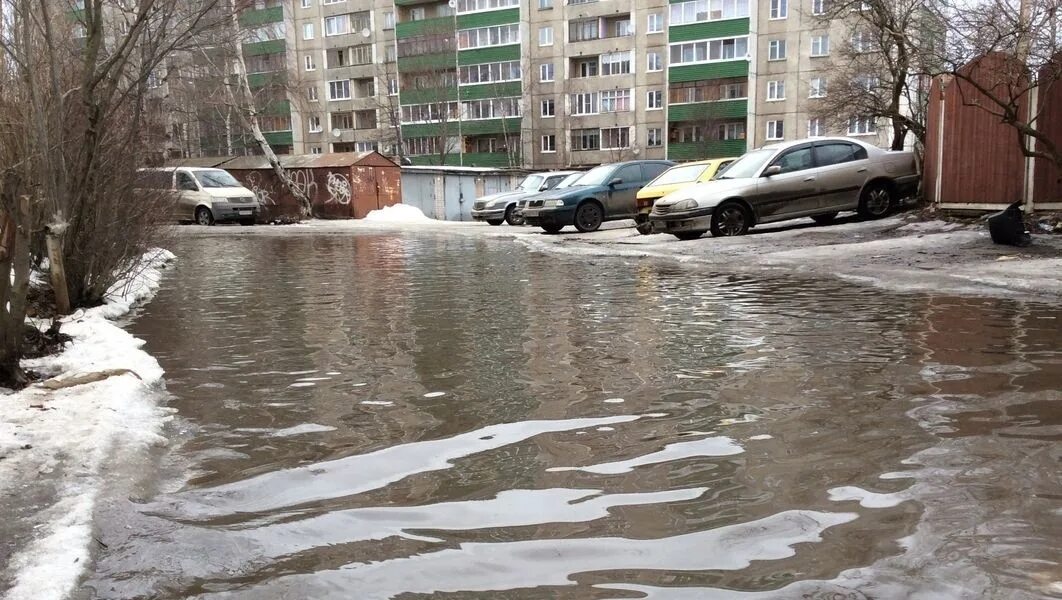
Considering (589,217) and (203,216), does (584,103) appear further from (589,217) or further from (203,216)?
(589,217)

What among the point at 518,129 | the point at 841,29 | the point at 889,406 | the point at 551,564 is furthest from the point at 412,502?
the point at 518,129

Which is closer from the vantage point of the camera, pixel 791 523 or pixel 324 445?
pixel 791 523

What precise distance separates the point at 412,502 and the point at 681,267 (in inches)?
321

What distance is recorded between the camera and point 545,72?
5666cm

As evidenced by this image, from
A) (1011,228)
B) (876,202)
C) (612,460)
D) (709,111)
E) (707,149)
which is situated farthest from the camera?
(707,149)

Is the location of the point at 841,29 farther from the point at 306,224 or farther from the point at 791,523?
the point at 791,523

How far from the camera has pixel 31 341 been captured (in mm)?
5301

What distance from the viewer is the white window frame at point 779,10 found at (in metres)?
48.8

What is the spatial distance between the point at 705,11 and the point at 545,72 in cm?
1203

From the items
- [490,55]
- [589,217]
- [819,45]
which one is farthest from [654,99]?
[589,217]

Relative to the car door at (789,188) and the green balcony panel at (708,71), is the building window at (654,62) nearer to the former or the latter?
the green balcony panel at (708,71)

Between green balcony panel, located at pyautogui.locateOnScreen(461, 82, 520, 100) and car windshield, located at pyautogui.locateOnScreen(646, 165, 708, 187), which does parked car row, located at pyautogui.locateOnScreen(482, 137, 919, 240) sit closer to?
car windshield, located at pyautogui.locateOnScreen(646, 165, 708, 187)

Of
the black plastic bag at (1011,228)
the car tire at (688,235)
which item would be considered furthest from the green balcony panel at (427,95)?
the black plastic bag at (1011,228)

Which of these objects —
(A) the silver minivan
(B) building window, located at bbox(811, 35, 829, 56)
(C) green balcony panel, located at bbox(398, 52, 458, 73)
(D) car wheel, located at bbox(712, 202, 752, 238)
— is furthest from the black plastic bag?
(C) green balcony panel, located at bbox(398, 52, 458, 73)
